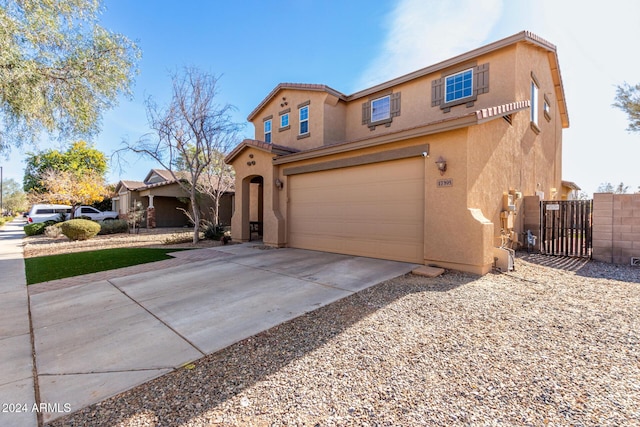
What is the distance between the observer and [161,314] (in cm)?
468

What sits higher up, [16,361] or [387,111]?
[387,111]

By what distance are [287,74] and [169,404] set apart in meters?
15.3

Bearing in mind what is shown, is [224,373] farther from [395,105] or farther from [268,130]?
[268,130]

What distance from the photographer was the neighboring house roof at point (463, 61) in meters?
9.38

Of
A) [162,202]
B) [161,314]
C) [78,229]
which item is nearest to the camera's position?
[161,314]

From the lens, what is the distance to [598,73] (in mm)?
13469

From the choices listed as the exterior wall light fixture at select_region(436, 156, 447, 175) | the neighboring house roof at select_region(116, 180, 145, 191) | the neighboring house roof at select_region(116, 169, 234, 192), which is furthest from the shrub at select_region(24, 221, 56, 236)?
the exterior wall light fixture at select_region(436, 156, 447, 175)

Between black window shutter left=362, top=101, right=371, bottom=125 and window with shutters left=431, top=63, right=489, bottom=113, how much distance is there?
2.90m

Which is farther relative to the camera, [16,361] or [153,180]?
[153,180]

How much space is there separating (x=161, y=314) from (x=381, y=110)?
11390mm

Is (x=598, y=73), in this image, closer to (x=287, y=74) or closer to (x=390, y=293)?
(x=287, y=74)

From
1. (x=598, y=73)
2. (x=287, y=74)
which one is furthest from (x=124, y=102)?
(x=598, y=73)

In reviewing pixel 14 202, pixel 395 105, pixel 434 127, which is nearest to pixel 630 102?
pixel 395 105

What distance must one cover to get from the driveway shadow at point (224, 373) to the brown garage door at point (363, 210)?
345cm
